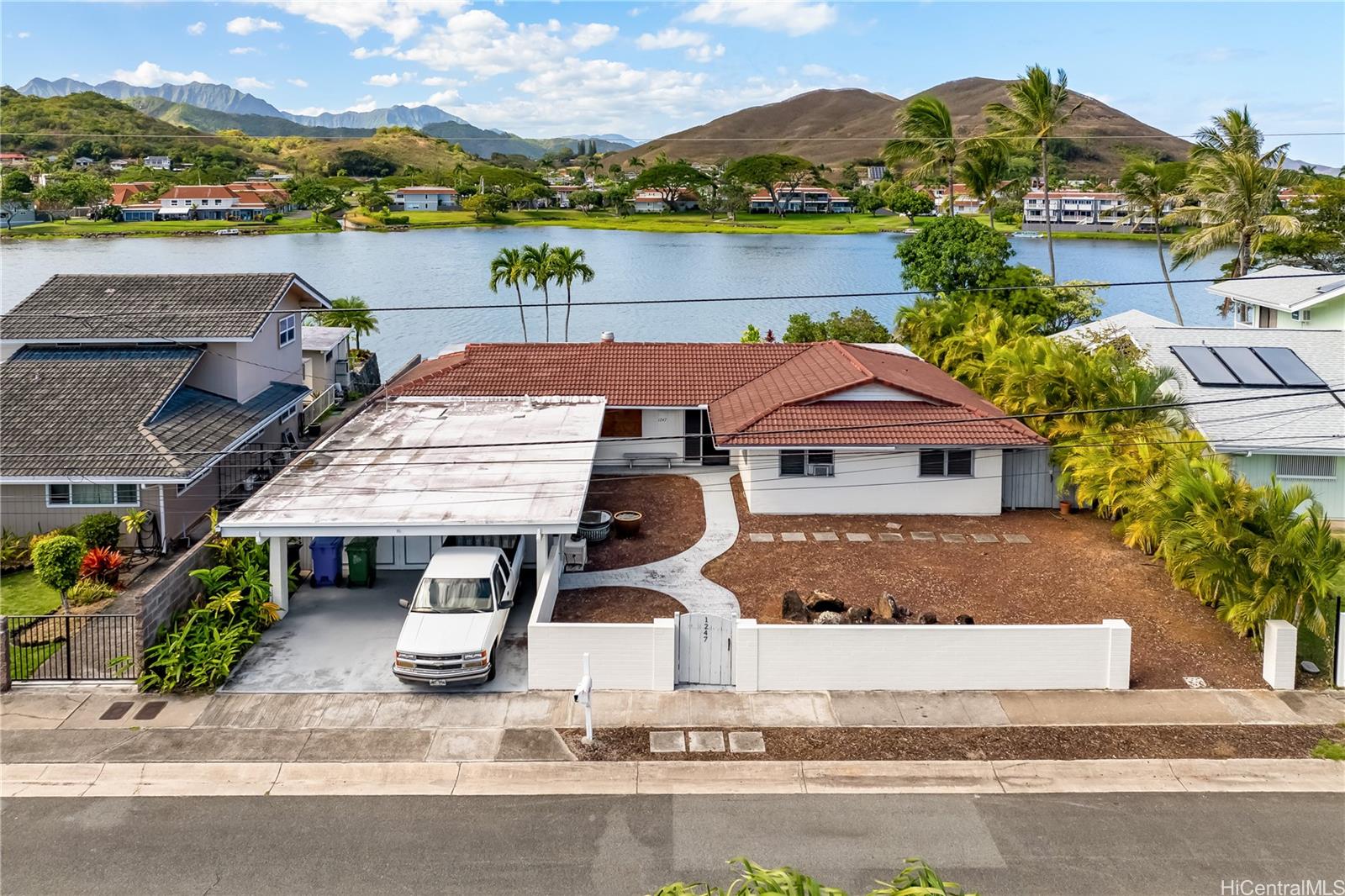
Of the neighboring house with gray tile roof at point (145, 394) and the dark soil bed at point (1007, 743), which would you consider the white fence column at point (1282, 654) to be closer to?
the dark soil bed at point (1007, 743)

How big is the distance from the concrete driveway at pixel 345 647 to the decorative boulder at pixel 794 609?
471 cm

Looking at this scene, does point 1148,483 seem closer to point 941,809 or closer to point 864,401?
point 864,401

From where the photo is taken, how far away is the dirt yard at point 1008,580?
18.8 metres

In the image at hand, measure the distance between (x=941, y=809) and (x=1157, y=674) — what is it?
240 inches

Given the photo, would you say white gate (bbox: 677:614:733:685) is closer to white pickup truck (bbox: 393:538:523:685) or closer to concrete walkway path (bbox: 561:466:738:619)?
concrete walkway path (bbox: 561:466:738:619)

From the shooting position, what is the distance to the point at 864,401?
90.5 ft

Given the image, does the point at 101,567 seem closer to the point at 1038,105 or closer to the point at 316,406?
the point at 316,406

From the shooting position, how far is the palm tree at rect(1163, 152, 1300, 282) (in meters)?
45.1

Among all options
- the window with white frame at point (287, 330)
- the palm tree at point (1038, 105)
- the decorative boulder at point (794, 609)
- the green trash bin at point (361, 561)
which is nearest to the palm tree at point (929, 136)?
the palm tree at point (1038, 105)

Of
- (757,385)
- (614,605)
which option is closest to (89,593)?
(614,605)

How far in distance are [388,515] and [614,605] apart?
449cm

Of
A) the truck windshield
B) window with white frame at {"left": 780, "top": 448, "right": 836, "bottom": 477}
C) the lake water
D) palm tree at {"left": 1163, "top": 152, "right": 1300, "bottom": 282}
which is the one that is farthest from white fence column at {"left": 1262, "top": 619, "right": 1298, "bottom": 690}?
the lake water

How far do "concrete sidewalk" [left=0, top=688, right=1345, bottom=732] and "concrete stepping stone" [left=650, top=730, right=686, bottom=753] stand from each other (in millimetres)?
239

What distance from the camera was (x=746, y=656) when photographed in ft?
56.2
